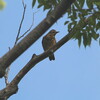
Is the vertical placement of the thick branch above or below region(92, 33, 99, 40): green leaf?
below

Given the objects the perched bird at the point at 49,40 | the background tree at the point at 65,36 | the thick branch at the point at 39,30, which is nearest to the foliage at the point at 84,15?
the background tree at the point at 65,36

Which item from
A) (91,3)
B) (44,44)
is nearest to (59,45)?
(91,3)

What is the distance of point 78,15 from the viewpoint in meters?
3.30

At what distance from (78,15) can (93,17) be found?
0.32m

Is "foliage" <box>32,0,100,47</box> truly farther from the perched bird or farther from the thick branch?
the perched bird

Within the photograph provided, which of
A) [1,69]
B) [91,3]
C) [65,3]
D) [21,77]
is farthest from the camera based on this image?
[91,3]

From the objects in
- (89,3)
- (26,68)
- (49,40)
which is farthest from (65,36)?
(49,40)

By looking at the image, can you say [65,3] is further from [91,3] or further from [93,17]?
[91,3]

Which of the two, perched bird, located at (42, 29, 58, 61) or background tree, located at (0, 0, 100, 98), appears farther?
Answer: perched bird, located at (42, 29, 58, 61)

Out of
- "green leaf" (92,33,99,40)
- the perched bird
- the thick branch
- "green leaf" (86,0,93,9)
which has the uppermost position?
the perched bird

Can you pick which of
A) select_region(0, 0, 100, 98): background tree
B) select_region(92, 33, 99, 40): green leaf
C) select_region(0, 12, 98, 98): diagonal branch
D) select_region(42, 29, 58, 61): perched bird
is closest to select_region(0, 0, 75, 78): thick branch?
select_region(0, 0, 100, 98): background tree

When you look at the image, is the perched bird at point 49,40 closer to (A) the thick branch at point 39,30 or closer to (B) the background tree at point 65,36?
(B) the background tree at point 65,36

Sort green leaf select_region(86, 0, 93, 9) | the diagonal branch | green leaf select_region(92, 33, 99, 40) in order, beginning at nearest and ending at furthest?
the diagonal branch < green leaf select_region(86, 0, 93, 9) < green leaf select_region(92, 33, 99, 40)

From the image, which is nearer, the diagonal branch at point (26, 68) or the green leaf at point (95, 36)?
the diagonal branch at point (26, 68)
